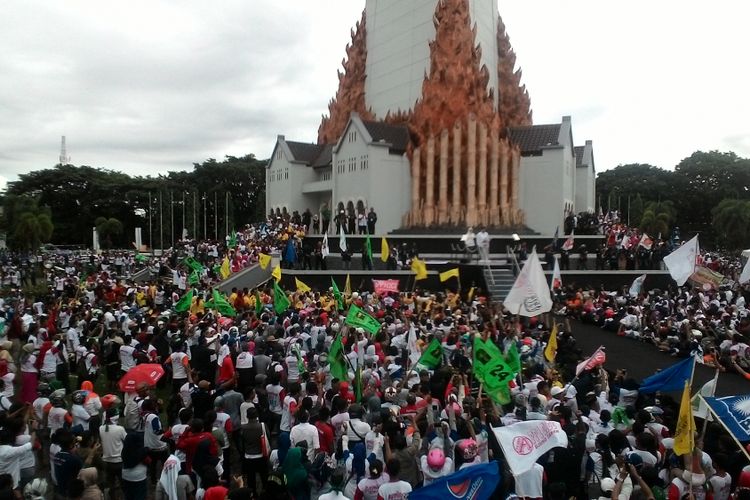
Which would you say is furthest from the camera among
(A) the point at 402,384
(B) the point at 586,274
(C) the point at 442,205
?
(C) the point at 442,205

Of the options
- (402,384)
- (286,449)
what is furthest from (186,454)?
(402,384)

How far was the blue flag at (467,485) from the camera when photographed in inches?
222

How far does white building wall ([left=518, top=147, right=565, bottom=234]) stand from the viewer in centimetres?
4069

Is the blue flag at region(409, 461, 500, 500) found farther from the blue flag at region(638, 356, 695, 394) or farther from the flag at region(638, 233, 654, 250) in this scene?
the flag at region(638, 233, 654, 250)

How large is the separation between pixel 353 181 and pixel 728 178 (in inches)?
2298

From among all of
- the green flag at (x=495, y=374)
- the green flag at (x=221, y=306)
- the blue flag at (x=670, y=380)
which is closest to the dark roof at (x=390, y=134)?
the green flag at (x=221, y=306)

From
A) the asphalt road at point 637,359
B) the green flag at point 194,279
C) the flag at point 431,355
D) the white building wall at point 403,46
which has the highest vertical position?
the white building wall at point 403,46

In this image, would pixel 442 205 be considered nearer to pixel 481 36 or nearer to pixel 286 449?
pixel 481 36

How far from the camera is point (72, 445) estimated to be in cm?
679

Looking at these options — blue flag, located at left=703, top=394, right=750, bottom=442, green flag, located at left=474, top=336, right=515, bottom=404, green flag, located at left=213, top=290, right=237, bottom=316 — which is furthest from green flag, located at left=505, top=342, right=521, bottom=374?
green flag, located at left=213, top=290, right=237, bottom=316

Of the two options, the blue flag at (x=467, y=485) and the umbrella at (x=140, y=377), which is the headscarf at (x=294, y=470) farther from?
the umbrella at (x=140, y=377)

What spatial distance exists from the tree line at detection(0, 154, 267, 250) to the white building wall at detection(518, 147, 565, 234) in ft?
118

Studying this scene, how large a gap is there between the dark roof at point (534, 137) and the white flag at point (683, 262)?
2499 centimetres

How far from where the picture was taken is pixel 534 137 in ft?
140
